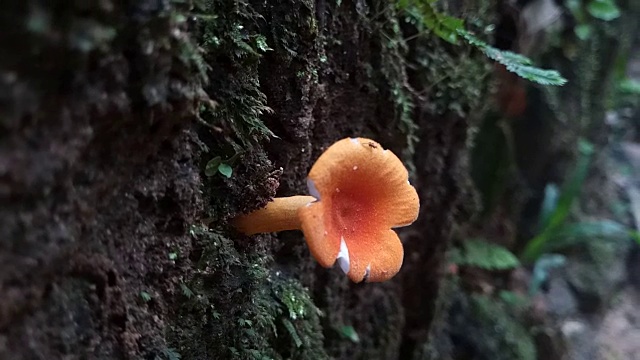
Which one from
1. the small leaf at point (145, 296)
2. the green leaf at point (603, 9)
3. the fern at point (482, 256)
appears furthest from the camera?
the green leaf at point (603, 9)

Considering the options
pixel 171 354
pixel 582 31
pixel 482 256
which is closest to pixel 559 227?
pixel 482 256

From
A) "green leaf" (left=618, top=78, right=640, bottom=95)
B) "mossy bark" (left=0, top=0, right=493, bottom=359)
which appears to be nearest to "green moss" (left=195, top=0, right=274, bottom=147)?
"mossy bark" (left=0, top=0, right=493, bottom=359)

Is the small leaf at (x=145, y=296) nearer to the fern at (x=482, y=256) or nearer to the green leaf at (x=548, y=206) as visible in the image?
the fern at (x=482, y=256)

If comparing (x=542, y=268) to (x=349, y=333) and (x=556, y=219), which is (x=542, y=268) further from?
(x=349, y=333)

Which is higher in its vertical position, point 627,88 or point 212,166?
point 212,166

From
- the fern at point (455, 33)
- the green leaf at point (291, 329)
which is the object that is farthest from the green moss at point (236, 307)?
the fern at point (455, 33)

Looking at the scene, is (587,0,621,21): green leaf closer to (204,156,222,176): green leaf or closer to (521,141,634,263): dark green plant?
(521,141,634,263): dark green plant
